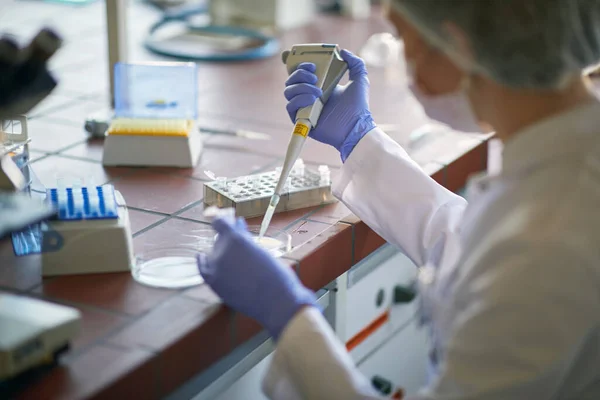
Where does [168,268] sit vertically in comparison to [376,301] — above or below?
above

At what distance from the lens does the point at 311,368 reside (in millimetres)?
946

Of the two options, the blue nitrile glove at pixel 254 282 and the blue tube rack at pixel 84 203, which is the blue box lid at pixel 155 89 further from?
the blue nitrile glove at pixel 254 282

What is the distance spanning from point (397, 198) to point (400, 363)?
591 millimetres

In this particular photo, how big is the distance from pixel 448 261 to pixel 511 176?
20 cm

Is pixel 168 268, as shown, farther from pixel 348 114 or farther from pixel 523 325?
pixel 523 325

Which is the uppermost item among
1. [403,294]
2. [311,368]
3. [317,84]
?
[317,84]

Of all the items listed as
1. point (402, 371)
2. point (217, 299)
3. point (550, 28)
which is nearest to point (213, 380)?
point (217, 299)

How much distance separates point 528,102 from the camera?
37.8 inches

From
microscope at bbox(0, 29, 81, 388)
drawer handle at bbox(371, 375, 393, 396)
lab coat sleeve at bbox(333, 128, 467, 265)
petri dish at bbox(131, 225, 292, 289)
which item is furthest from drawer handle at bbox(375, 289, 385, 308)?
microscope at bbox(0, 29, 81, 388)

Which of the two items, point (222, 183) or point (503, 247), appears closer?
point (503, 247)

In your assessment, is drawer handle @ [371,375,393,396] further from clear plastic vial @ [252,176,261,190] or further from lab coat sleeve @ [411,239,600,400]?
lab coat sleeve @ [411,239,600,400]

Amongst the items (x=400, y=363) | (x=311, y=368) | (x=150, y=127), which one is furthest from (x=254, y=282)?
(x=400, y=363)

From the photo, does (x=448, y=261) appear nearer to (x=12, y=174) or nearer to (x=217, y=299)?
(x=217, y=299)

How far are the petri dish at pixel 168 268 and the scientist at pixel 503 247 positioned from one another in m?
0.07
